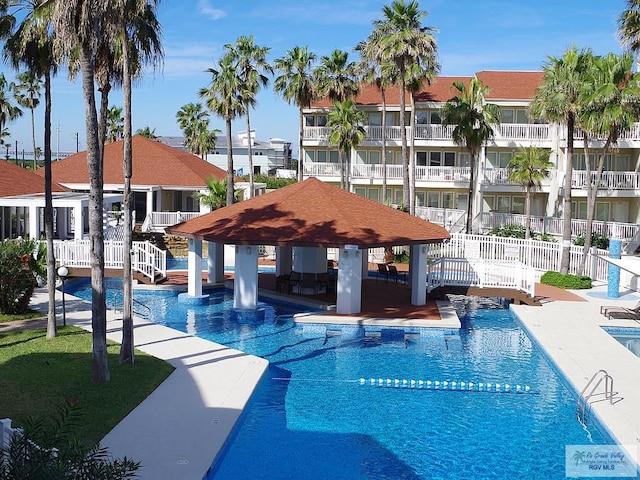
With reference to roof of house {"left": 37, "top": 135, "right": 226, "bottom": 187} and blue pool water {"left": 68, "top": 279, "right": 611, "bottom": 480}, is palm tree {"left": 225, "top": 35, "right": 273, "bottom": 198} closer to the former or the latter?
roof of house {"left": 37, "top": 135, "right": 226, "bottom": 187}

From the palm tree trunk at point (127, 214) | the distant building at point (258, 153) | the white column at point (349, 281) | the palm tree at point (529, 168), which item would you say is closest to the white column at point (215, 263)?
the white column at point (349, 281)

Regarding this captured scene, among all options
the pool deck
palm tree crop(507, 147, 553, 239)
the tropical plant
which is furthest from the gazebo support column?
the tropical plant

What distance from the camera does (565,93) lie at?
29.0 m

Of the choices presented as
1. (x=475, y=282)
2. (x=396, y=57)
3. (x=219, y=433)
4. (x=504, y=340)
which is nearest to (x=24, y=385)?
(x=219, y=433)

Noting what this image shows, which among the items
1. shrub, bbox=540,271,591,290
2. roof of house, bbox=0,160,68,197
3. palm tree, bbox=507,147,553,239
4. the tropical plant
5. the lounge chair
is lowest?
the lounge chair

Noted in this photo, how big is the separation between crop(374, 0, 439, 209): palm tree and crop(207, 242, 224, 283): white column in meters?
13.7

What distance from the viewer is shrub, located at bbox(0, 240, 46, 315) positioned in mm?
21156

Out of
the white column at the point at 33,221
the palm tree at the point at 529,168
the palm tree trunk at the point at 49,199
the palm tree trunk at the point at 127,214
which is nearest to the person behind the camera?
the palm tree trunk at the point at 127,214

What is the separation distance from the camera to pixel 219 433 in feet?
40.7

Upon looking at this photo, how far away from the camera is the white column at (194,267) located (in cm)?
2667

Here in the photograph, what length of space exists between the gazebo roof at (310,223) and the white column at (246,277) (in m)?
0.75

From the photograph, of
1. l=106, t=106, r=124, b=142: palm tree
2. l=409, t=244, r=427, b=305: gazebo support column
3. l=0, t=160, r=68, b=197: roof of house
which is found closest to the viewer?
l=409, t=244, r=427, b=305: gazebo support column

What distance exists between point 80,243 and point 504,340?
1653 cm

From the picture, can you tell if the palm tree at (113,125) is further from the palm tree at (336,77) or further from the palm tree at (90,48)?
the palm tree at (90,48)
